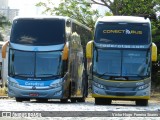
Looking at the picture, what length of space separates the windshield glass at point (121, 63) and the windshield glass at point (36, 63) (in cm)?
180

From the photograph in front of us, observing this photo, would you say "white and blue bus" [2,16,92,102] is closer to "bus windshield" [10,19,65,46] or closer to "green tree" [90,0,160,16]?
"bus windshield" [10,19,65,46]

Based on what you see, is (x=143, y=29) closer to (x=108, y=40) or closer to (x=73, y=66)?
(x=108, y=40)

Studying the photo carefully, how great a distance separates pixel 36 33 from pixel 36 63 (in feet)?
4.28

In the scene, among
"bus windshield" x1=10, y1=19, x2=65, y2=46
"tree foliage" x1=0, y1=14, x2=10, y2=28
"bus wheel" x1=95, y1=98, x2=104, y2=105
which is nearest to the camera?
"bus windshield" x1=10, y1=19, x2=65, y2=46

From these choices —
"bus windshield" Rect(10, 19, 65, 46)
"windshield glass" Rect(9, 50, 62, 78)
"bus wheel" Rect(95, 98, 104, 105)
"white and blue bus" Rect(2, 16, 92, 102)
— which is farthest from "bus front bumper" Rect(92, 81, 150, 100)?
"bus windshield" Rect(10, 19, 65, 46)

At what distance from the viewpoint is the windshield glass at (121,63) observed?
2077cm

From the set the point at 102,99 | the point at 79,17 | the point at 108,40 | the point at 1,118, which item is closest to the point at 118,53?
the point at 108,40

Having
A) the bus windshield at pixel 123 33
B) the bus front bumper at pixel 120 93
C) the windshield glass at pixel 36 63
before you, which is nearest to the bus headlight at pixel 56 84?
the windshield glass at pixel 36 63

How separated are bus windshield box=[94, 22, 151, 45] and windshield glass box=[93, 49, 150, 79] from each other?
1.55 ft

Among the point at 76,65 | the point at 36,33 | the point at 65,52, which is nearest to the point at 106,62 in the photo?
the point at 65,52

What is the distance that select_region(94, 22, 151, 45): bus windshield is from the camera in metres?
21.0

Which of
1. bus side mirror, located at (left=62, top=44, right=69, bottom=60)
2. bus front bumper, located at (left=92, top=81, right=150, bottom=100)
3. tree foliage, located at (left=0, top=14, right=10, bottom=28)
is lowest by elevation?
tree foliage, located at (left=0, top=14, right=10, bottom=28)

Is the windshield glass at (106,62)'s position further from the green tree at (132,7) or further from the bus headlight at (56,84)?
the green tree at (132,7)

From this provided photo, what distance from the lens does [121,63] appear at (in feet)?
68.2
